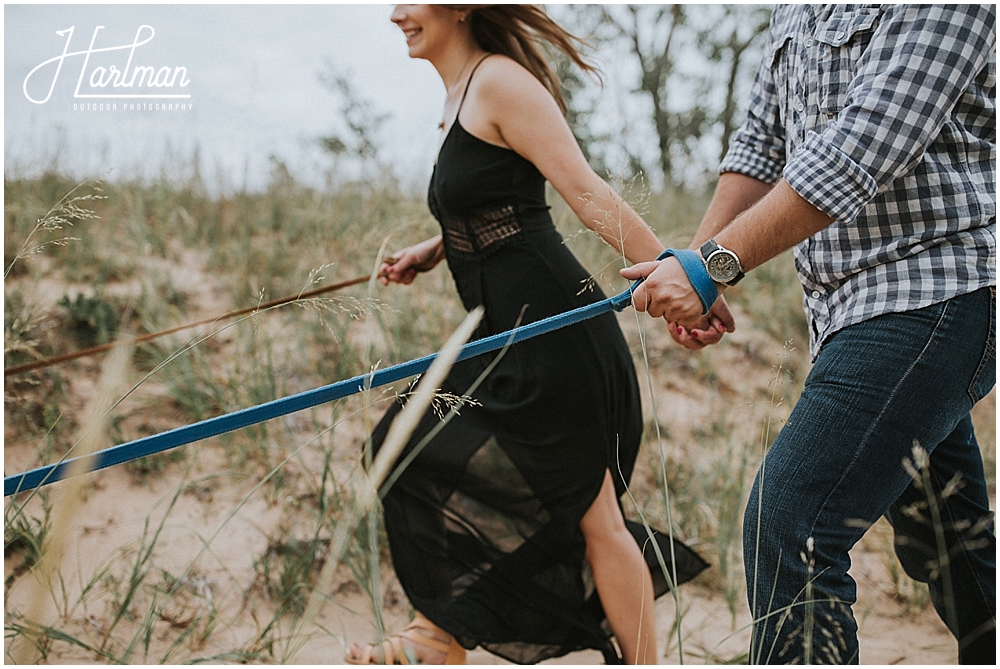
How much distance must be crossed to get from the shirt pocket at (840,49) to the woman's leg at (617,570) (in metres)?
1.11

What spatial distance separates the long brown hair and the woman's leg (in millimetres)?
1193

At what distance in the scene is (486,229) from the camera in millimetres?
1977

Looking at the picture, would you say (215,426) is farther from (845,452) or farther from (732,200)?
(732,200)

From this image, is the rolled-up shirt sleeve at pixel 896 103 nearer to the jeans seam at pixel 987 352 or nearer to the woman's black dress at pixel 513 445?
the jeans seam at pixel 987 352

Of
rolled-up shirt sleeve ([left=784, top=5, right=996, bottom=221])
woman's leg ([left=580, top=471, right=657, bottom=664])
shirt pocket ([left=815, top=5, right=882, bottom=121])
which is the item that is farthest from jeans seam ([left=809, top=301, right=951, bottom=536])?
woman's leg ([left=580, top=471, right=657, bottom=664])

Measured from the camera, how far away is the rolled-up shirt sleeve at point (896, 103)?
48.6 inches

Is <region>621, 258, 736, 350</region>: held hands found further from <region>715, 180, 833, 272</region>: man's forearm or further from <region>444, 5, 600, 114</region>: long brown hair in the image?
<region>444, 5, 600, 114</region>: long brown hair

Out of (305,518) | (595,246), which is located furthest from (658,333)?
(305,518)

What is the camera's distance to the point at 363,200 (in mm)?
4938

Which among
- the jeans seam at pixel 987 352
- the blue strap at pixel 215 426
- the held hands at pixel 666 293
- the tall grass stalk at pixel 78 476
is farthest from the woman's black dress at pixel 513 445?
the tall grass stalk at pixel 78 476

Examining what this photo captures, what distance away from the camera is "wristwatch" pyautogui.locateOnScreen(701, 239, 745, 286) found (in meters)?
1.40

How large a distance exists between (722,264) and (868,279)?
0.28 m

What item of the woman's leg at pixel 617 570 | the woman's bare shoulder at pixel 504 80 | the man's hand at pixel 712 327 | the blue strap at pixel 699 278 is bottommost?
the woman's leg at pixel 617 570

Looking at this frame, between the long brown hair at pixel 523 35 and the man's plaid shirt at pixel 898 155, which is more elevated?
the long brown hair at pixel 523 35
